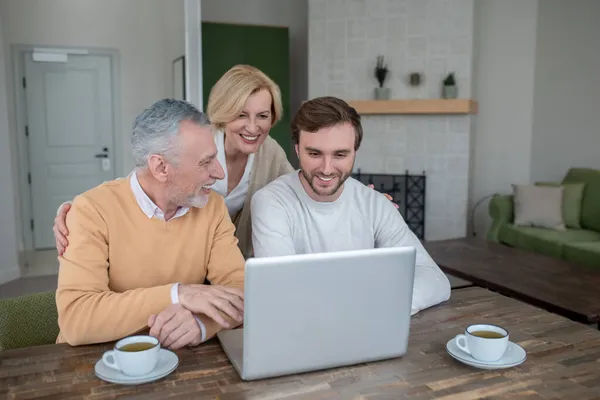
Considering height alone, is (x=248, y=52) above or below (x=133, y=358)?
above

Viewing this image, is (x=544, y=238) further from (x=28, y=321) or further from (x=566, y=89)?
(x=28, y=321)

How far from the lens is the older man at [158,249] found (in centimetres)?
128

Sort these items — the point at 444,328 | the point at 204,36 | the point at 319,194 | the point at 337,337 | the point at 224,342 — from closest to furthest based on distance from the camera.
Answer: the point at 337,337
the point at 224,342
the point at 444,328
the point at 319,194
the point at 204,36

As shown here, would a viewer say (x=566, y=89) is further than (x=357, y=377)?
Yes

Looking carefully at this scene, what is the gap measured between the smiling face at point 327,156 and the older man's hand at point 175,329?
0.58 m

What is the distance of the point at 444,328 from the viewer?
1.39 m

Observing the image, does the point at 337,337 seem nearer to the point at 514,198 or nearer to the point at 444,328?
the point at 444,328

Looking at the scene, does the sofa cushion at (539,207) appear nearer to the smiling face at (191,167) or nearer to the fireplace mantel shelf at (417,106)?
the fireplace mantel shelf at (417,106)

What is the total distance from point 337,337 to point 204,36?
16.0 ft


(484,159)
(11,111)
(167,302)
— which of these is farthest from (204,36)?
(167,302)

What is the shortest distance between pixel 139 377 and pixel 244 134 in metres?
0.96

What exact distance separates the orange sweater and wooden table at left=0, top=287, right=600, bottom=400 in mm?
69

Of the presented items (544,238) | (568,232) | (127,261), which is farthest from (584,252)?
(127,261)

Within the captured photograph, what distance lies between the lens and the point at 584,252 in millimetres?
3951
